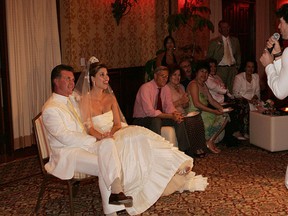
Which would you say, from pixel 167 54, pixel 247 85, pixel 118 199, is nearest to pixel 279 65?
pixel 118 199

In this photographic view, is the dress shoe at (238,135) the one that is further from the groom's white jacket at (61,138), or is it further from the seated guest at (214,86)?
the groom's white jacket at (61,138)

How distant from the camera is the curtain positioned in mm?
6289

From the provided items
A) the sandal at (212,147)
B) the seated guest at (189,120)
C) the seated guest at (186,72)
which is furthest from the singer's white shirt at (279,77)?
the seated guest at (186,72)

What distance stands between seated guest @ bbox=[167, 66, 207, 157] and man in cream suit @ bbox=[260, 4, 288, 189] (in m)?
2.99

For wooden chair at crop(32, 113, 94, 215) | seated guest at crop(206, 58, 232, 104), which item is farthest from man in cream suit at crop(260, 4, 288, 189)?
seated guest at crop(206, 58, 232, 104)

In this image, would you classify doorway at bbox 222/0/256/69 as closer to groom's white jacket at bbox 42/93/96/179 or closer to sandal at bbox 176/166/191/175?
sandal at bbox 176/166/191/175

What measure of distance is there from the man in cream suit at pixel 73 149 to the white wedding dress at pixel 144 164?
0.90 feet

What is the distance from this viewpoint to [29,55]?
21.2 feet

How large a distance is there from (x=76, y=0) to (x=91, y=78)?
249 centimetres

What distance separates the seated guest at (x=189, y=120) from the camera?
6.30m

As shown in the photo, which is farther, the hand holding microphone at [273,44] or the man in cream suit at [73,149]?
the man in cream suit at [73,149]

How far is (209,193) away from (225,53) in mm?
4593

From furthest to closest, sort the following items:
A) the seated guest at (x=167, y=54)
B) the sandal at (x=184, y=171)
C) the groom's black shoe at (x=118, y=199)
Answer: the seated guest at (x=167, y=54)
the sandal at (x=184, y=171)
the groom's black shoe at (x=118, y=199)

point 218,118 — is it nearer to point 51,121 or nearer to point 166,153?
point 166,153
